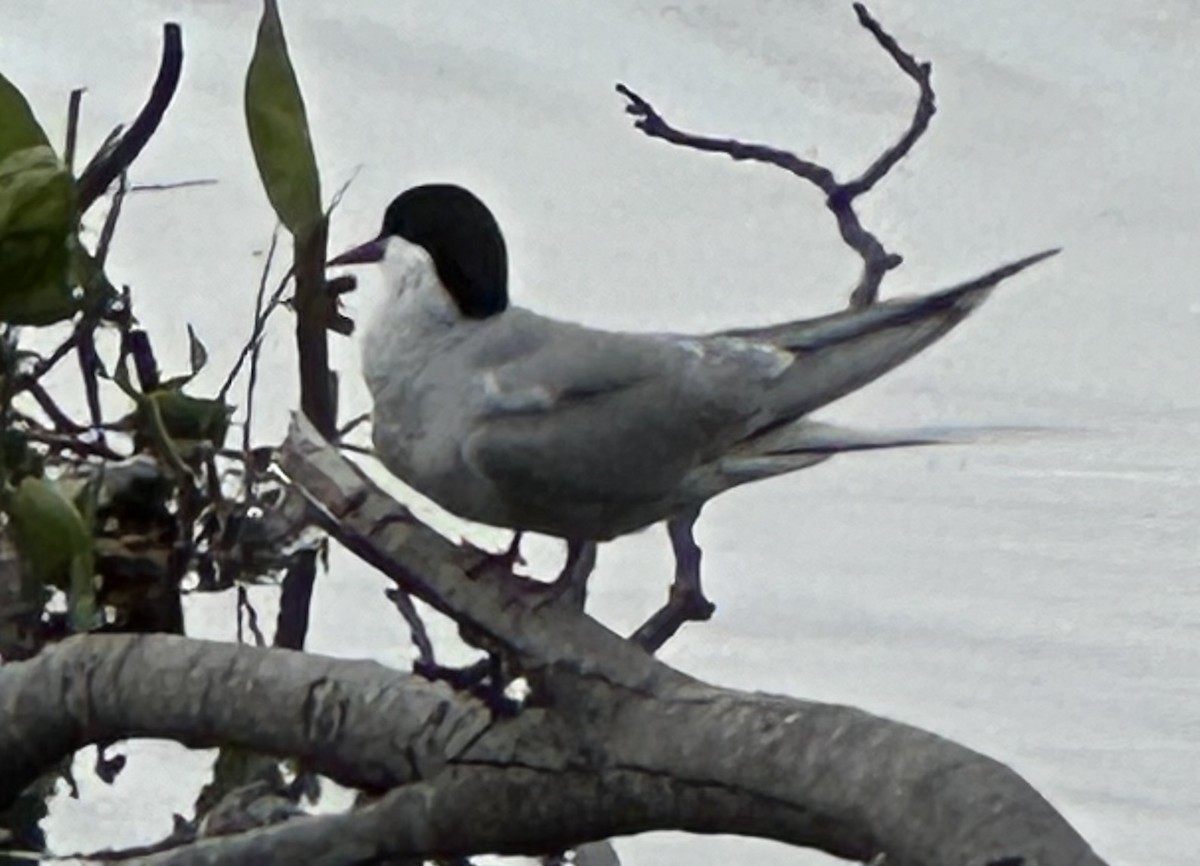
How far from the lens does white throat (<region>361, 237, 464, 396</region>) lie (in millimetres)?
1009

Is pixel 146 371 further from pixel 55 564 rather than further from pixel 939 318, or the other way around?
pixel 939 318

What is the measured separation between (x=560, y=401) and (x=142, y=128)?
0.72 feet

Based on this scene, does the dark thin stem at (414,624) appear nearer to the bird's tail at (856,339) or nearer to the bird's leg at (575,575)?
the bird's leg at (575,575)

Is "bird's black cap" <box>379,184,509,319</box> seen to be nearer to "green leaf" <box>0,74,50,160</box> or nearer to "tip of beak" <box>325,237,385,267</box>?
"tip of beak" <box>325,237,385,267</box>

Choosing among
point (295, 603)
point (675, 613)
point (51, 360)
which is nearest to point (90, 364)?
point (51, 360)

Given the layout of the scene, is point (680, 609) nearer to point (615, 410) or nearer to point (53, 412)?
point (615, 410)

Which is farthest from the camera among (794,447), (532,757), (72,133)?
(794,447)

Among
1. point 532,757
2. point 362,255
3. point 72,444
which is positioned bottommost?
point 532,757

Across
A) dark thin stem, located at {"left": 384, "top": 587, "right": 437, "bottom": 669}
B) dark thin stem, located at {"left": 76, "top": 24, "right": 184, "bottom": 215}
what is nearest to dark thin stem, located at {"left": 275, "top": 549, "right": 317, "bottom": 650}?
dark thin stem, located at {"left": 384, "top": 587, "right": 437, "bottom": 669}

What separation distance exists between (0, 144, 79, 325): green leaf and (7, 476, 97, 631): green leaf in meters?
0.06

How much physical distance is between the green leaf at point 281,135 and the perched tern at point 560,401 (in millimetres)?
151

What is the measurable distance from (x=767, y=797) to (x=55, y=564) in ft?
0.89

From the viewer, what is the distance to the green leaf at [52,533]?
83cm

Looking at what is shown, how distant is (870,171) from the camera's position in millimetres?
987
